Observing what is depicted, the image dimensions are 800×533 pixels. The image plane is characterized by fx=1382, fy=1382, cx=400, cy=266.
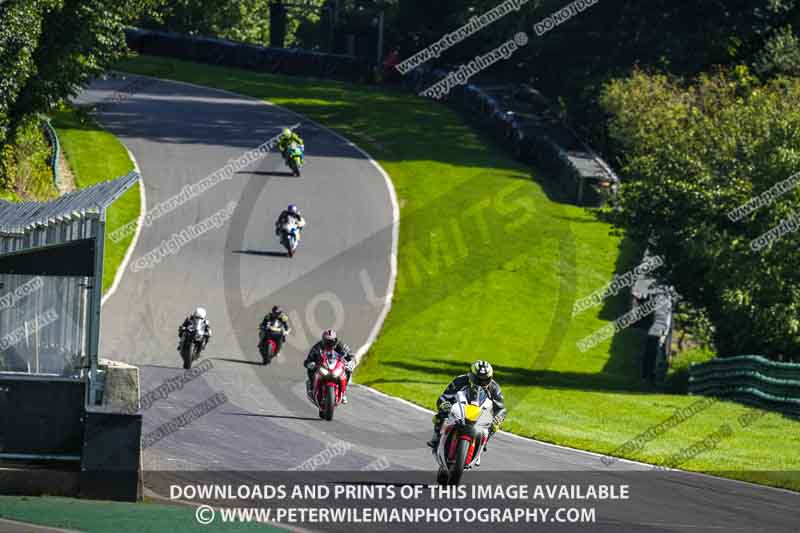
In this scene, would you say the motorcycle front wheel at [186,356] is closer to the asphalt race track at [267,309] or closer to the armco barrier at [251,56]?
the asphalt race track at [267,309]

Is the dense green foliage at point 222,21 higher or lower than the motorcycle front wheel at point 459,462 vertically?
higher

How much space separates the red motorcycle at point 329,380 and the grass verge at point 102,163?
14684mm

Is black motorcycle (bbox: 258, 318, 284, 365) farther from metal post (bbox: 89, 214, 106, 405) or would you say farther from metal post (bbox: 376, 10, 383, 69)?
metal post (bbox: 376, 10, 383, 69)

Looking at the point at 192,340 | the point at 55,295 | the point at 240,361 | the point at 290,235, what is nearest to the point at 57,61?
the point at 290,235

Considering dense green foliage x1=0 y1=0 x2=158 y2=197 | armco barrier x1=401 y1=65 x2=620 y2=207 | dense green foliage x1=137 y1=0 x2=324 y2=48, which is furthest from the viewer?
dense green foliage x1=137 y1=0 x2=324 y2=48

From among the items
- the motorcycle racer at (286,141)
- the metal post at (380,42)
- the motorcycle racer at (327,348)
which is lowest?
the motorcycle racer at (327,348)

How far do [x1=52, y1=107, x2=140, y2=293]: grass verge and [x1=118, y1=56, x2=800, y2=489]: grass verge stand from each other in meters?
7.94

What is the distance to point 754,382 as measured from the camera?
2670 cm

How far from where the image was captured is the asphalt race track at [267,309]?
640 inches

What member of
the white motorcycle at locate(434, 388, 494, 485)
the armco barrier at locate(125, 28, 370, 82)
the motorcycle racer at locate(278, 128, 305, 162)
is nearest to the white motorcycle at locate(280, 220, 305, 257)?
the motorcycle racer at locate(278, 128, 305, 162)

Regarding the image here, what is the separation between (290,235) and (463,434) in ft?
78.3

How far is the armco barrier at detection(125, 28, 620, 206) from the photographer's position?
50.1m

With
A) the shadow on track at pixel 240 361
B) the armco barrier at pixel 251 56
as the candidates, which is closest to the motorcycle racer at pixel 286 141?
the shadow on track at pixel 240 361

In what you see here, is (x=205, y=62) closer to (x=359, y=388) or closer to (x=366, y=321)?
(x=366, y=321)
